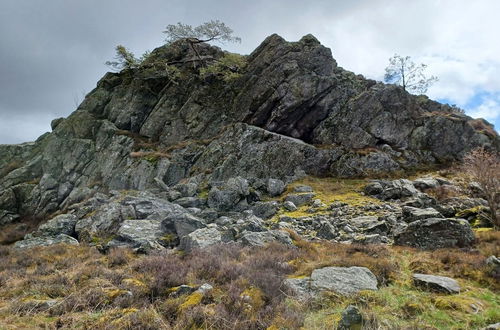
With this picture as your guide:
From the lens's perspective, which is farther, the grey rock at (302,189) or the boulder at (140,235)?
the grey rock at (302,189)

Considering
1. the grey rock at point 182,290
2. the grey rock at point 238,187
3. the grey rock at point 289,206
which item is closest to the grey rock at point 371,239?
the grey rock at point 289,206

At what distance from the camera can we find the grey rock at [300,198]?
2334cm

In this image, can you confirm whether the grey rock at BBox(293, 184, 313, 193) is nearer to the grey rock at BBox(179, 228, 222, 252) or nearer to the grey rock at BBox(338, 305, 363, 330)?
the grey rock at BBox(179, 228, 222, 252)

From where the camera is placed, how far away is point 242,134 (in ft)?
109

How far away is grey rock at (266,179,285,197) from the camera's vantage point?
2627cm

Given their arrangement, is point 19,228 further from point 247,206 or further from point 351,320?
point 351,320

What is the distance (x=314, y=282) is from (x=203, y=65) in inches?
1634

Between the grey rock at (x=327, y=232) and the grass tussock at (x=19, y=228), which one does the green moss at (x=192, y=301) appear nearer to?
the grey rock at (x=327, y=232)

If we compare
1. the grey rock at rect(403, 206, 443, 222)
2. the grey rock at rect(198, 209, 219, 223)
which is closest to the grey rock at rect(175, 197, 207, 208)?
the grey rock at rect(198, 209, 219, 223)

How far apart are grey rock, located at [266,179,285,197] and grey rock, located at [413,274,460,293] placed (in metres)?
17.8

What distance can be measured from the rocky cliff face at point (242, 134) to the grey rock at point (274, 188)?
0.86 m

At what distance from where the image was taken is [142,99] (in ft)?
146

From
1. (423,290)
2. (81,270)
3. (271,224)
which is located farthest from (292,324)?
(271,224)

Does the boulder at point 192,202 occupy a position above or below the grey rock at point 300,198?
below
